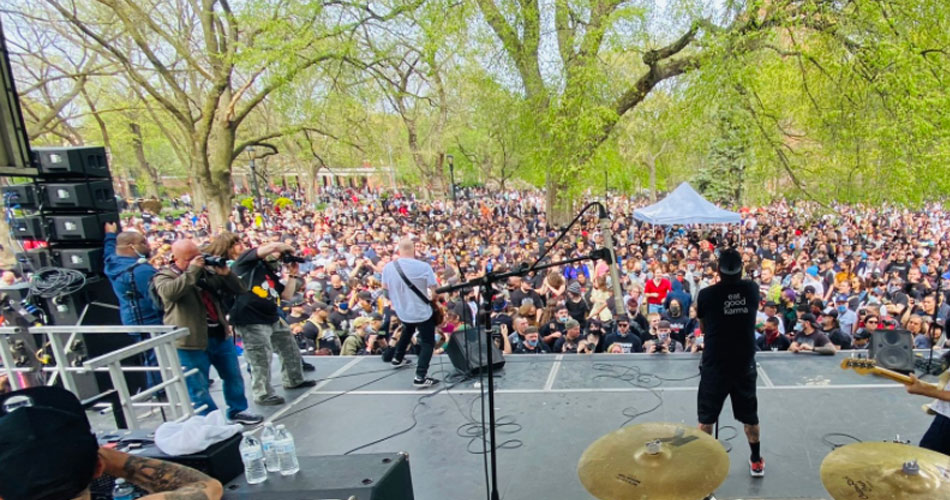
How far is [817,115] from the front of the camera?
6.84 m

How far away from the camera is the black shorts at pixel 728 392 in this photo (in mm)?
3641

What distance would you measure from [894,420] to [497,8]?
28.7 feet

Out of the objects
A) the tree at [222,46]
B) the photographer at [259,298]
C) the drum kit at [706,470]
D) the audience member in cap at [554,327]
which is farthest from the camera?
the tree at [222,46]

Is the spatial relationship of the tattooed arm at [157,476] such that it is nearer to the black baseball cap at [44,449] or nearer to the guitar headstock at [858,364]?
the black baseball cap at [44,449]

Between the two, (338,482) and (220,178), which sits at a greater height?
(220,178)

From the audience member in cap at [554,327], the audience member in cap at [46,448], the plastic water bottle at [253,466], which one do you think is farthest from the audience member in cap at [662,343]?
the audience member in cap at [46,448]

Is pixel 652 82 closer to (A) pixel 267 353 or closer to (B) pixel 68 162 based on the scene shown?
(A) pixel 267 353

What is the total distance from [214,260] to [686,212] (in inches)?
482

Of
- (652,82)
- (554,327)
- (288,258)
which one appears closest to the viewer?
(288,258)

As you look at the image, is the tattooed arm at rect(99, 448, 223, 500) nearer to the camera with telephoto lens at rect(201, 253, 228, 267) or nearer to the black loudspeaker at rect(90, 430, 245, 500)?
the black loudspeaker at rect(90, 430, 245, 500)

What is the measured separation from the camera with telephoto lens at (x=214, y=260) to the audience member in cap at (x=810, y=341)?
6.85 m

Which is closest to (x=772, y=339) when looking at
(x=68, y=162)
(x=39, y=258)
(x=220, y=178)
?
(x=68, y=162)

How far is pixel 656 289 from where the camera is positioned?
9.63 m

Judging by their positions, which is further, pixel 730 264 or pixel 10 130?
pixel 10 130
